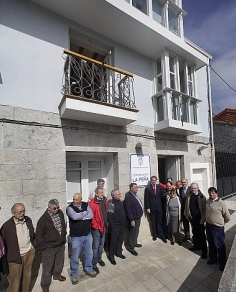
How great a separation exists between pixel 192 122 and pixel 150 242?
405 centimetres

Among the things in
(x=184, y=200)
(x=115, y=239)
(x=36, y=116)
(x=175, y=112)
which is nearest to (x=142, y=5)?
(x=175, y=112)

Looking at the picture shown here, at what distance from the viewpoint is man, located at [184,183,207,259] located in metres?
3.64

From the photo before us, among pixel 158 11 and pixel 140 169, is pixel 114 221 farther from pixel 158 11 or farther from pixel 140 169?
pixel 158 11

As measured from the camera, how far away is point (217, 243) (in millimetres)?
3225

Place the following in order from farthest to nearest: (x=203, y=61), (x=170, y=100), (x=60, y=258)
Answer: (x=203, y=61)
(x=170, y=100)
(x=60, y=258)

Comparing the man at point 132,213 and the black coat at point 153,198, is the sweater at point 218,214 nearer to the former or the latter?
the black coat at point 153,198

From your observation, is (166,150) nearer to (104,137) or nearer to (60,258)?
(104,137)

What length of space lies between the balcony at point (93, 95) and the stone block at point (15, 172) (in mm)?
1308

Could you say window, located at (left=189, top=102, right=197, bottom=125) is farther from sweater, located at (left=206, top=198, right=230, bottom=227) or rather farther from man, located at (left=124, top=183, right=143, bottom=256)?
man, located at (left=124, top=183, right=143, bottom=256)

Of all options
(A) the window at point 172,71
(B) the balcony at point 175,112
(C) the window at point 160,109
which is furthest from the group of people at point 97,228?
(A) the window at point 172,71

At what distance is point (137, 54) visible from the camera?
201 inches

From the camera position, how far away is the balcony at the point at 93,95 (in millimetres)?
3465

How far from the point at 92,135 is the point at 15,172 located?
176cm

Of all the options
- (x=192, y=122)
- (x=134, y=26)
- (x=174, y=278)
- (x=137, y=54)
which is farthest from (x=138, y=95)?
(x=174, y=278)
